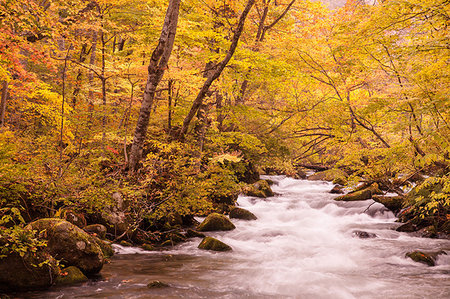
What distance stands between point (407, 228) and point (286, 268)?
20.7 ft

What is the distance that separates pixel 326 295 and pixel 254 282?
1.44 metres

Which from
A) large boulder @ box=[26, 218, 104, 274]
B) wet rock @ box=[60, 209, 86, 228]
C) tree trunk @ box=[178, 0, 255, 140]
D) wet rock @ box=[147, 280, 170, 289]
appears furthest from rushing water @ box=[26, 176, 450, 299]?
tree trunk @ box=[178, 0, 255, 140]

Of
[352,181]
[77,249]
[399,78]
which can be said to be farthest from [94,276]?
[399,78]

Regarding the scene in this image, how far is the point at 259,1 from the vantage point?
12.3 m

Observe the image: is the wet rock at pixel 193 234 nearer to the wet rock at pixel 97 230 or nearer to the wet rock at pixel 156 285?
the wet rock at pixel 97 230

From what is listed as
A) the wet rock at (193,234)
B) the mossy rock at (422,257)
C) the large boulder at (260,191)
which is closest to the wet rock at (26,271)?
the wet rock at (193,234)

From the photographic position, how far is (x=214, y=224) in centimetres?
1072

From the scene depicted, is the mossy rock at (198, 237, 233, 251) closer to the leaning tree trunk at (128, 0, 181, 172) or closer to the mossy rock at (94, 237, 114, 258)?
the mossy rock at (94, 237, 114, 258)

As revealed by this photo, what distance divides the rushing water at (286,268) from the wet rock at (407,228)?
0.31 metres

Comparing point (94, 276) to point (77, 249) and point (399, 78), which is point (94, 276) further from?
point (399, 78)

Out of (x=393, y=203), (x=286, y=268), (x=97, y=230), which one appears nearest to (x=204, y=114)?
(x=97, y=230)

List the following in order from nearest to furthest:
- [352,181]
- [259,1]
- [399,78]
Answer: [399,78], [352,181], [259,1]

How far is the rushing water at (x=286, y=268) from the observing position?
568 centimetres

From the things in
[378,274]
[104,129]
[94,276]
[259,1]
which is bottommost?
[378,274]
